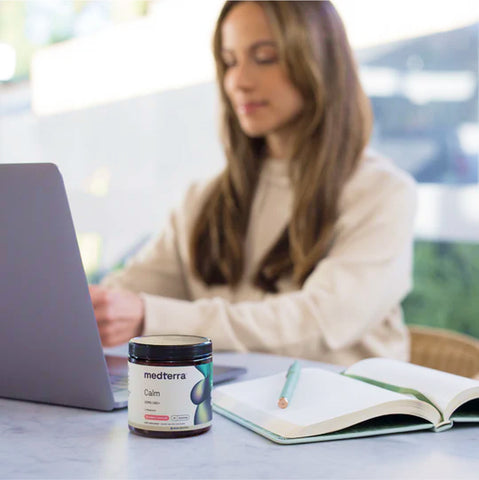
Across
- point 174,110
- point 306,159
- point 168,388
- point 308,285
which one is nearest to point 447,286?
point 174,110

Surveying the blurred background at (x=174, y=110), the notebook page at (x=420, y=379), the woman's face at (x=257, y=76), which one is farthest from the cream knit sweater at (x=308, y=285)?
the blurred background at (x=174, y=110)

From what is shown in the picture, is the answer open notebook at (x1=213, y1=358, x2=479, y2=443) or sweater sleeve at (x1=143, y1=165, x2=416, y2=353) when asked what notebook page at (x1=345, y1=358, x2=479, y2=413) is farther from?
sweater sleeve at (x1=143, y1=165, x2=416, y2=353)

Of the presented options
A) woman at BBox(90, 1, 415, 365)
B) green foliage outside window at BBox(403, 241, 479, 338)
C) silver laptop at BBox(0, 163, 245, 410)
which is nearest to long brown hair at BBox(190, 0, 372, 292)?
woman at BBox(90, 1, 415, 365)

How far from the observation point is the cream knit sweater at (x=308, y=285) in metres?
1.31

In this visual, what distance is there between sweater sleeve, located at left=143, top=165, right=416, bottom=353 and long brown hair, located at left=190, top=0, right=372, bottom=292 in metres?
0.06

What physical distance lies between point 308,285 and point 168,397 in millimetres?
811

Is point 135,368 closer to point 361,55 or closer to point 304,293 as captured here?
point 304,293

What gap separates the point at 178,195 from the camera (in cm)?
395

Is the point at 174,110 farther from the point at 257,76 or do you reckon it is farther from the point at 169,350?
the point at 169,350

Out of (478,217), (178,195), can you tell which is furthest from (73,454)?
(178,195)

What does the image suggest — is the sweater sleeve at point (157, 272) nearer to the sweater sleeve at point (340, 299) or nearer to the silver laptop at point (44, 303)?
the sweater sleeve at point (340, 299)

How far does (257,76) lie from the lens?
170 centimetres

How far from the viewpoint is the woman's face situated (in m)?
1.68

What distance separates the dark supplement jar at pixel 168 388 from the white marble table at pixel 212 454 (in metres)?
0.02
